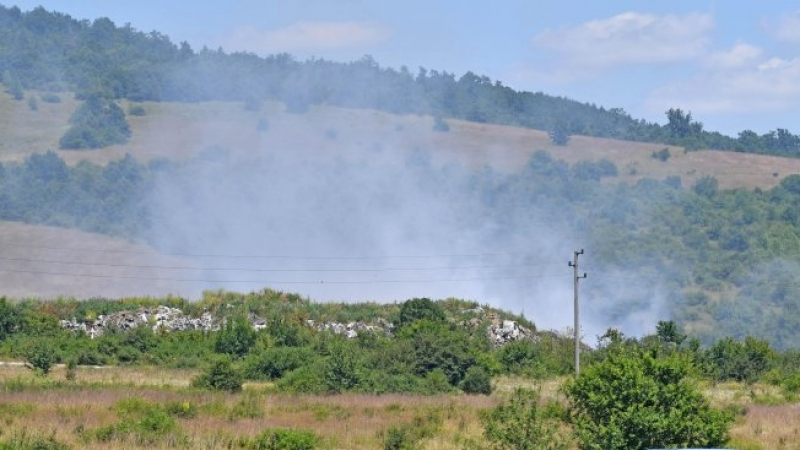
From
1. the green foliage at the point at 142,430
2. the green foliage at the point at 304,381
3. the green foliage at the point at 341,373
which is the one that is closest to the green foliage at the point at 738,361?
the green foliage at the point at 341,373

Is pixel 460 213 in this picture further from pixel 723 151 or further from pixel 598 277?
pixel 723 151

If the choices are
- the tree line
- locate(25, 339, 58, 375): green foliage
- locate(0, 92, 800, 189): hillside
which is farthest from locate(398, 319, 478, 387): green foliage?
locate(0, 92, 800, 189): hillside

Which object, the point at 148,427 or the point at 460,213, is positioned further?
the point at 460,213

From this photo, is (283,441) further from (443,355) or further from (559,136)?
(559,136)

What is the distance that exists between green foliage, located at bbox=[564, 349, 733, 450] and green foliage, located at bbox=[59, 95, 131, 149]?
4949 inches

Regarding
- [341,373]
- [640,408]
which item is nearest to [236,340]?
[341,373]

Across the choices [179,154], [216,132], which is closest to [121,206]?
[179,154]

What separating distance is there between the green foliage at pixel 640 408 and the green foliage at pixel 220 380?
19.7 m

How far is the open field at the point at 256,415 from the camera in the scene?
3146 cm

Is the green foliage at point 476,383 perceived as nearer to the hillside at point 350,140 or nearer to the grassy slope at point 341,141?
the grassy slope at point 341,141

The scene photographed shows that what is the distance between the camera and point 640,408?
2762cm

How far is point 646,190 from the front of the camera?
147875 mm

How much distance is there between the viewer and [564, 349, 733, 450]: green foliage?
27.4m

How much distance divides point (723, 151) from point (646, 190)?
25960mm
